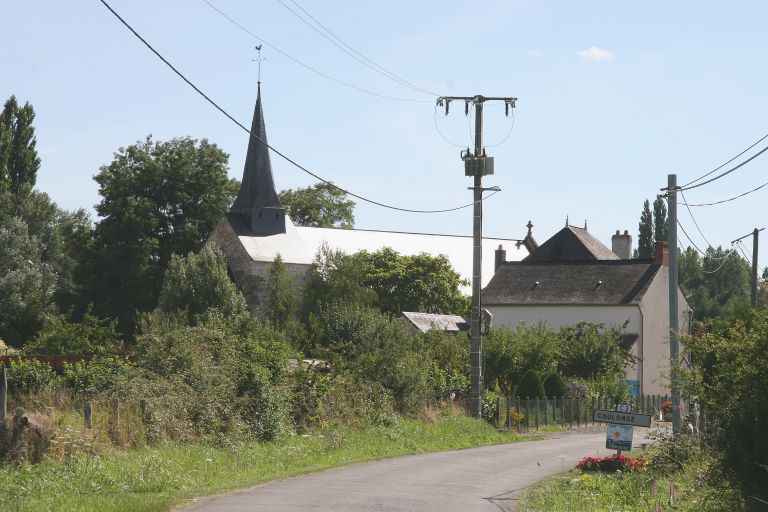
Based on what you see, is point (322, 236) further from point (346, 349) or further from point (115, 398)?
point (115, 398)

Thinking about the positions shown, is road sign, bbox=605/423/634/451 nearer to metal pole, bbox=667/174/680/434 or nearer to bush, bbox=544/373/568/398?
metal pole, bbox=667/174/680/434

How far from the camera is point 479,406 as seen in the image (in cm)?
3416

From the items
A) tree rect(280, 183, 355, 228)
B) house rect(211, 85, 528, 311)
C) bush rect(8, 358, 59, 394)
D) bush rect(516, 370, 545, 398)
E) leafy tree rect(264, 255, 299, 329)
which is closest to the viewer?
bush rect(8, 358, 59, 394)

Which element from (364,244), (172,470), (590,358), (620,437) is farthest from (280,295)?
(172,470)

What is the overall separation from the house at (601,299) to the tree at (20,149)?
29.7 meters

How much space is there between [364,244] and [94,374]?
229 ft

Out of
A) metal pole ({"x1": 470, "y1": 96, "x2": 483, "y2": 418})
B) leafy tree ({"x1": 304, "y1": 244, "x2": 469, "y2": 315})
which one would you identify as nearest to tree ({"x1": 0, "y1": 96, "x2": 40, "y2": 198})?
leafy tree ({"x1": 304, "y1": 244, "x2": 469, "y2": 315})

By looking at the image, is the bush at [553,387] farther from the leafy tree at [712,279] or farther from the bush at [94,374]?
the leafy tree at [712,279]

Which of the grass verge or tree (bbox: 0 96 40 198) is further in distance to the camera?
tree (bbox: 0 96 40 198)

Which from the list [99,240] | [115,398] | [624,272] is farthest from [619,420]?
[99,240]

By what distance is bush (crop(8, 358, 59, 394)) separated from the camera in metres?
24.8

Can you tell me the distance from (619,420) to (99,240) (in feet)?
188

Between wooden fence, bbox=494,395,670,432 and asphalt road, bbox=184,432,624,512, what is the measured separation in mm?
8408

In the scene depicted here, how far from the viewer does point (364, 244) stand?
308 ft
